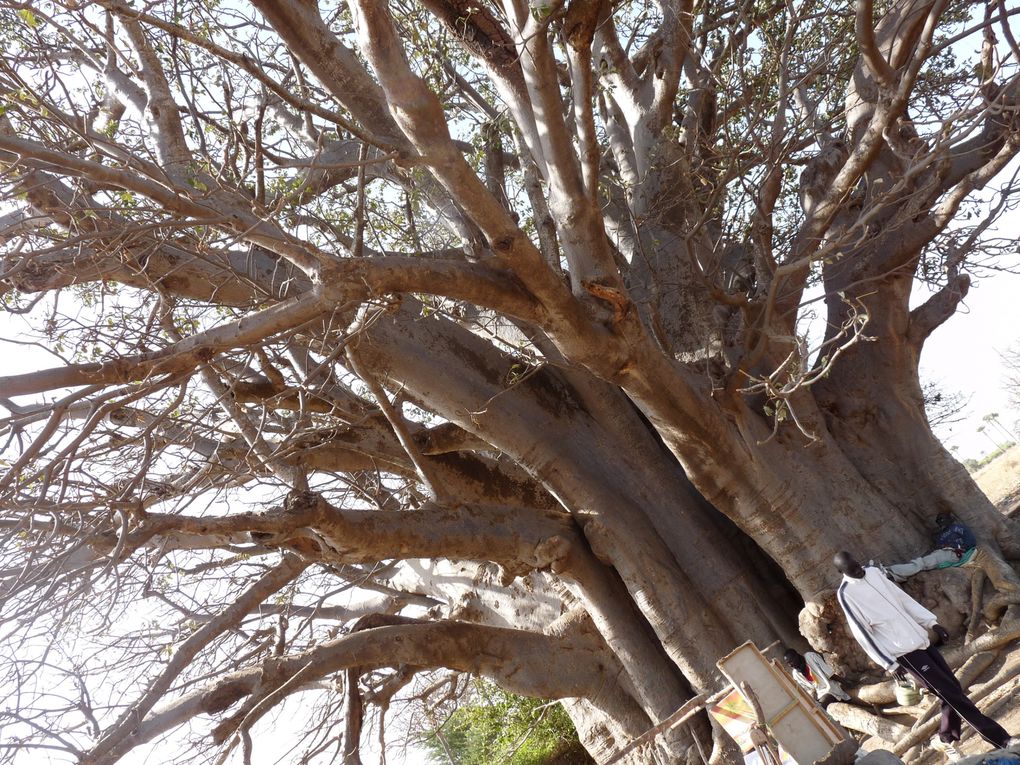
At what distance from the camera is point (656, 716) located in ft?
17.5

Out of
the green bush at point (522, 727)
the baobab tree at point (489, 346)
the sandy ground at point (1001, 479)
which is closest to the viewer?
the baobab tree at point (489, 346)

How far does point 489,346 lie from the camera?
5.48m

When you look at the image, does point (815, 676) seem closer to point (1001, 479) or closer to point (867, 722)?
point (867, 722)

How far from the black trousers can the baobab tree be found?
3.36 ft

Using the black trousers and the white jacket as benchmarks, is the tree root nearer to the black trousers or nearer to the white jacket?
the black trousers

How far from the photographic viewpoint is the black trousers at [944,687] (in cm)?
389

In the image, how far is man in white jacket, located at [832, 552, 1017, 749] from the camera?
3896 mm

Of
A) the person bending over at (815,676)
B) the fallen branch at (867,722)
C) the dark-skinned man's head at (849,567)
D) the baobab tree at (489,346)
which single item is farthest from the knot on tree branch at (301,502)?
the fallen branch at (867,722)

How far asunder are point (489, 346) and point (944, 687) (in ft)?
10.9

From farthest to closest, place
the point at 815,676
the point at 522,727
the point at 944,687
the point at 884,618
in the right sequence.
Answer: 1. the point at 522,727
2. the point at 815,676
3. the point at 884,618
4. the point at 944,687

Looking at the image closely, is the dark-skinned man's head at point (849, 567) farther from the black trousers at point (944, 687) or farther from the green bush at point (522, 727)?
the green bush at point (522, 727)

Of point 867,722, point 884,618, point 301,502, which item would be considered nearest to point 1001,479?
point 867,722

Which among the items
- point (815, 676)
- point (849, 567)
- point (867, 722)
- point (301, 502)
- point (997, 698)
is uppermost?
point (301, 502)

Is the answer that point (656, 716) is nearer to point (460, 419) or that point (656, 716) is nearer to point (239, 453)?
point (460, 419)
